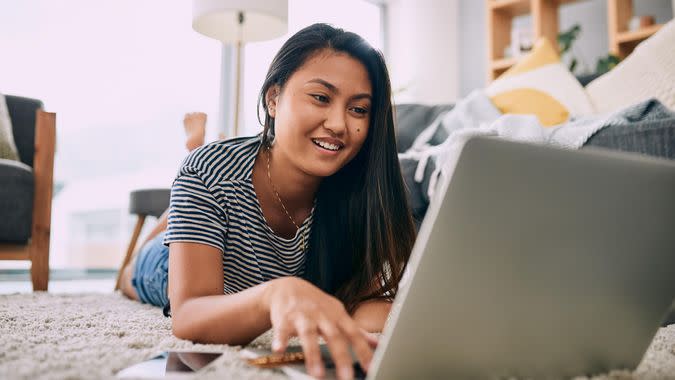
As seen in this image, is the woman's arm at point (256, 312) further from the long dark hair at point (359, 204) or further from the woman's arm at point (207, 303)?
the long dark hair at point (359, 204)

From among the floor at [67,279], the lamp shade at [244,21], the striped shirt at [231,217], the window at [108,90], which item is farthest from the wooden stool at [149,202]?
the striped shirt at [231,217]

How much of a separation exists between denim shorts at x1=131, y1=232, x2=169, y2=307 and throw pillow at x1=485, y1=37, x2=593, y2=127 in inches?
54.9

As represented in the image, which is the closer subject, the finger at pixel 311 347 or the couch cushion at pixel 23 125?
the finger at pixel 311 347

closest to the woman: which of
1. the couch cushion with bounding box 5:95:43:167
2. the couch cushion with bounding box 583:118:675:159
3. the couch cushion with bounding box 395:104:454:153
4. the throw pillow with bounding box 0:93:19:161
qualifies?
the couch cushion with bounding box 583:118:675:159

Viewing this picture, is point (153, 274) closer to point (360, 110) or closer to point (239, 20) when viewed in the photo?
point (360, 110)

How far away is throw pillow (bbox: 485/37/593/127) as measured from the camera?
211 centimetres

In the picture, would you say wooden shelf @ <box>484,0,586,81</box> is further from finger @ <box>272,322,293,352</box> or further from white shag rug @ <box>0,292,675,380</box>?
finger @ <box>272,322,293,352</box>

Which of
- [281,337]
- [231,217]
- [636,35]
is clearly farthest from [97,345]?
[636,35]

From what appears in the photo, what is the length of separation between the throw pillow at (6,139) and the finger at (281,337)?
199cm

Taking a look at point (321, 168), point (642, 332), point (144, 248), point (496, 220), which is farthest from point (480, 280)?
point (144, 248)

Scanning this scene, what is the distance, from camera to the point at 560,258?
50cm

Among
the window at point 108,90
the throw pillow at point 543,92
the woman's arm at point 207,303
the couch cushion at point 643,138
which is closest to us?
the woman's arm at point 207,303

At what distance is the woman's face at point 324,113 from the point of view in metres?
0.97

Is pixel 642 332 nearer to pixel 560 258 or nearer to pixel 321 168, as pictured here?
pixel 560 258
